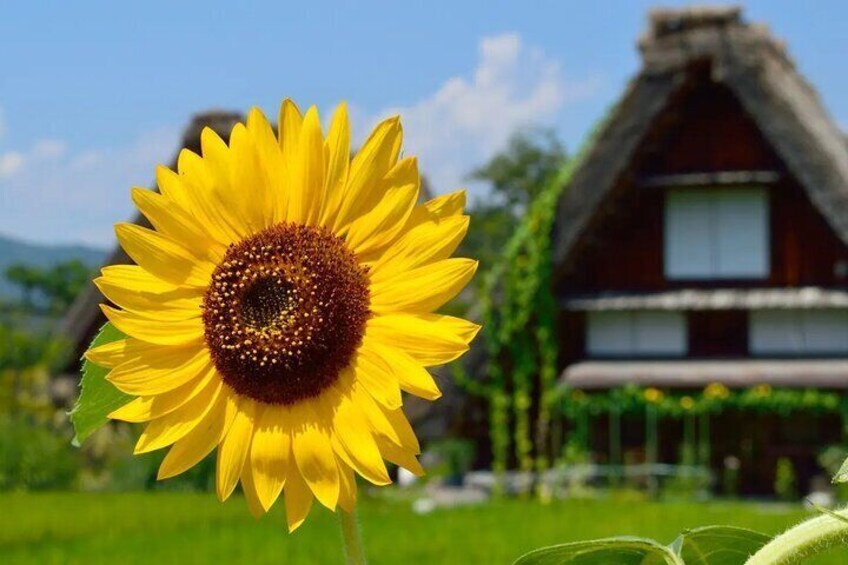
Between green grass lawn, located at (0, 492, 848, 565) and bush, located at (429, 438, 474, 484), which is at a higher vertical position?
green grass lawn, located at (0, 492, 848, 565)

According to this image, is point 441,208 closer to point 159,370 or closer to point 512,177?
point 159,370

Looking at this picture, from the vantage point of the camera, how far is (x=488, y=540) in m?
7.28

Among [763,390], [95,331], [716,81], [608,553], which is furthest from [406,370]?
[95,331]

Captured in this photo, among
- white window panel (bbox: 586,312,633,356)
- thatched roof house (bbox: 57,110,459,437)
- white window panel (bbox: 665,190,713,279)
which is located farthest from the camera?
white window panel (bbox: 586,312,633,356)

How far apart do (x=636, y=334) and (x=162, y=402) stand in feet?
48.2

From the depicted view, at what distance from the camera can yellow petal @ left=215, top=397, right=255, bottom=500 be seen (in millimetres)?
435

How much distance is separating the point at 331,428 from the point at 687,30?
47.9 ft

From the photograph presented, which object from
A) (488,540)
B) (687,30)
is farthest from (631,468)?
(488,540)

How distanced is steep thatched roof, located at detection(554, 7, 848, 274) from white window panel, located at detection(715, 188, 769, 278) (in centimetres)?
63

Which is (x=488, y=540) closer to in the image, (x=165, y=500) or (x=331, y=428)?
(x=165, y=500)

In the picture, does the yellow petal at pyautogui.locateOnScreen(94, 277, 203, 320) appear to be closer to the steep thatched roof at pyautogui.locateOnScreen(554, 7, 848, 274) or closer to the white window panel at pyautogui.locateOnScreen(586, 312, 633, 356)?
the steep thatched roof at pyautogui.locateOnScreen(554, 7, 848, 274)

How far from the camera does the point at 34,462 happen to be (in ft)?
45.9

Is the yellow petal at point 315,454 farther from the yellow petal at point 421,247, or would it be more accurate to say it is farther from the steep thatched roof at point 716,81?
the steep thatched roof at point 716,81

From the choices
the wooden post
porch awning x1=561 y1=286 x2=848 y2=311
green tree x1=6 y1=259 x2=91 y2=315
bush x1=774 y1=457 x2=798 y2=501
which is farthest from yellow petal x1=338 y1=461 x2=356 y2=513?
green tree x1=6 y1=259 x2=91 y2=315
